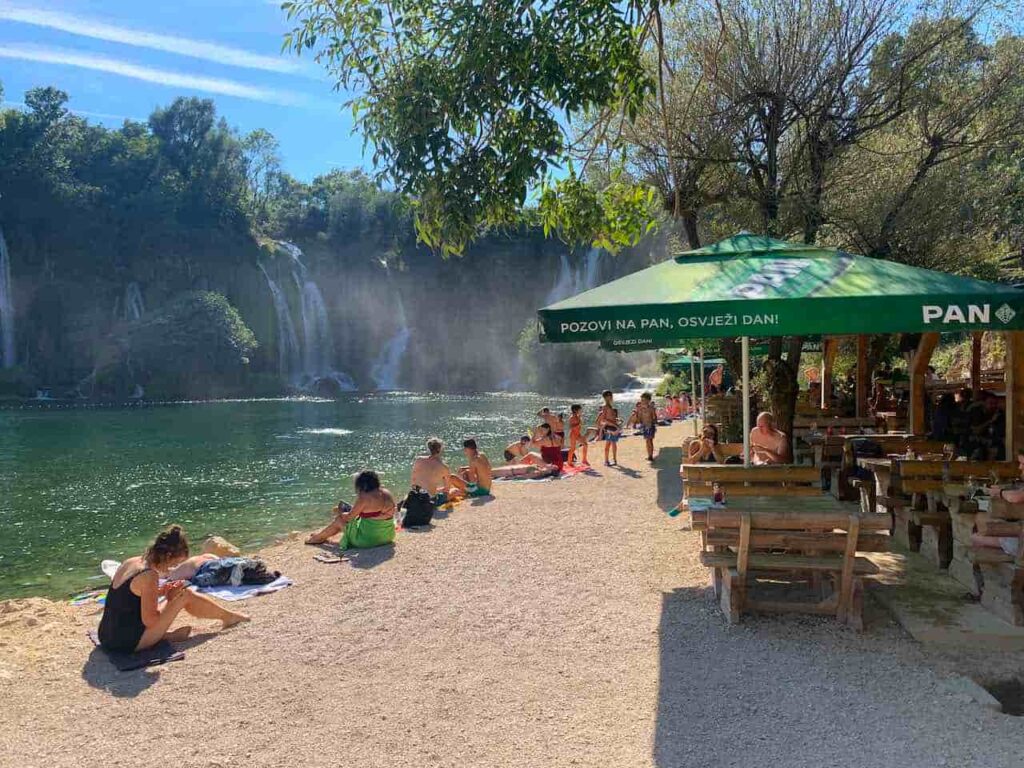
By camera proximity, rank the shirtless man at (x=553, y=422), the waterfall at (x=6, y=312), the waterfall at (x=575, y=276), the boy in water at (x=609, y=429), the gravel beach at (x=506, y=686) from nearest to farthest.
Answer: the gravel beach at (x=506, y=686) < the shirtless man at (x=553, y=422) < the boy in water at (x=609, y=429) < the waterfall at (x=6, y=312) < the waterfall at (x=575, y=276)

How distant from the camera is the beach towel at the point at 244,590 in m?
6.45

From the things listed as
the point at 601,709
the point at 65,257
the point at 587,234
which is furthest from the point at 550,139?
the point at 65,257

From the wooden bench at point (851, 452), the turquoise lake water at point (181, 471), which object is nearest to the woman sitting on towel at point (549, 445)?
the turquoise lake water at point (181, 471)

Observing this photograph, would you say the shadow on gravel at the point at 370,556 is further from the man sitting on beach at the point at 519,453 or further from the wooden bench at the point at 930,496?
the man sitting on beach at the point at 519,453

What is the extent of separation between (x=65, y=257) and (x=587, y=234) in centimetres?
6724

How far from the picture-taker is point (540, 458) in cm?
1413

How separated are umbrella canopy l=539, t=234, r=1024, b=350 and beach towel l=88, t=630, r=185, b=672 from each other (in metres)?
3.18

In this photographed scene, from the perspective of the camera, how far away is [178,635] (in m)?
5.35

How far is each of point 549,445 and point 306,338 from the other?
54.5 m

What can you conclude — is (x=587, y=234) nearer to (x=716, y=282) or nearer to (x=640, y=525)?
(x=716, y=282)

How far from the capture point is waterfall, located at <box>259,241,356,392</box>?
64.3 m

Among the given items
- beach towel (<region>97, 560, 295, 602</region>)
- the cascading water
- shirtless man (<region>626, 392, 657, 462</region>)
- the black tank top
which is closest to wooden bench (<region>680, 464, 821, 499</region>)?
beach towel (<region>97, 560, 295, 602</region>)

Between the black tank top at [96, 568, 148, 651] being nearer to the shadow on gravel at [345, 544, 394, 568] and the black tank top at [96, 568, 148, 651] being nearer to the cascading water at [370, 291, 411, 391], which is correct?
the shadow on gravel at [345, 544, 394, 568]

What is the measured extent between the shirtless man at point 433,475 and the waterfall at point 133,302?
61076 mm
